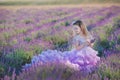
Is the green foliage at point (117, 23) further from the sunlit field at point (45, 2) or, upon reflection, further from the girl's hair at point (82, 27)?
the girl's hair at point (82, 27)

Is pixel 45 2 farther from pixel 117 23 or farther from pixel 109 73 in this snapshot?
pixel 109 73

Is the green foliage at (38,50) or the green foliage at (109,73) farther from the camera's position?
the green foliage at (38,50)

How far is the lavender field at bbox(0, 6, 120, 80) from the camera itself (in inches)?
126

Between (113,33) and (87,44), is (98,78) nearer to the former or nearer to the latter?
(87,44)

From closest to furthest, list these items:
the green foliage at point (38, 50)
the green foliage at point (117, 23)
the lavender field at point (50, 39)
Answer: the lavender field at point (50, 39) → the green foliage at point (38, 50) → the green foliage at point (117, 23)

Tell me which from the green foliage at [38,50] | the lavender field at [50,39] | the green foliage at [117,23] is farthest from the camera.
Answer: the green foliage at [117,23]

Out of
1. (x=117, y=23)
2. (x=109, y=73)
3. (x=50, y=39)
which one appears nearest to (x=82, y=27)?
(x=50, y=39)

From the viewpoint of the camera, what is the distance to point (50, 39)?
3627 millimetres

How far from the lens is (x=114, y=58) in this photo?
3434 millimetres

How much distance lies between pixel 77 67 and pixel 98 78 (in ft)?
0.75

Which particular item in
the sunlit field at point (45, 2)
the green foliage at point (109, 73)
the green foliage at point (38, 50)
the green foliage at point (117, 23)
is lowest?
the green foliage at point (109, 73)

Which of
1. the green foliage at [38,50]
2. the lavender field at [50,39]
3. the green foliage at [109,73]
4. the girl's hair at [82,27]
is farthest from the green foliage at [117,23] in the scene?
the green foliage at [38,50]

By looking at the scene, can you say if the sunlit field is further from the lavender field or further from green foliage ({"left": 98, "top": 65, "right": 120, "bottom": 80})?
green foliage ({"left": 98, "top": 65, "right": 120, "bottom": 80})

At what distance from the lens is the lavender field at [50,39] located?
320 centimetres
